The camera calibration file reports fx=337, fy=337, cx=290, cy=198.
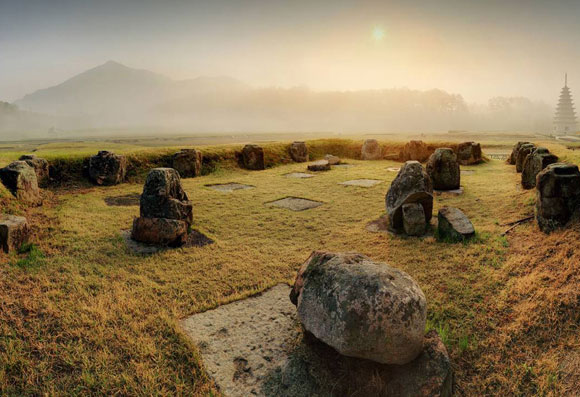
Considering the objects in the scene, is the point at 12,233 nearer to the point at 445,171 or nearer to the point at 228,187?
the point at 228,187

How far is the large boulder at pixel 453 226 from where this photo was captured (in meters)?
7.20

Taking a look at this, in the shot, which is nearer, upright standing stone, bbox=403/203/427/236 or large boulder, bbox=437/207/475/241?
large boulder, bbox=437/207/475/241

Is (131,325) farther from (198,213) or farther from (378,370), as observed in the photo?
(198,213)

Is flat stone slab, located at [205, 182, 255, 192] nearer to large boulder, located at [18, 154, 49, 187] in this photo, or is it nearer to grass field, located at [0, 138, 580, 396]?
grass field, located at [0, 138, 580, 396]

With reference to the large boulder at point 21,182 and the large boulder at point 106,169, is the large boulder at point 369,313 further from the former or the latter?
the large boulder at point 106,169

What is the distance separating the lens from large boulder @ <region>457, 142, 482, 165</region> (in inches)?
835

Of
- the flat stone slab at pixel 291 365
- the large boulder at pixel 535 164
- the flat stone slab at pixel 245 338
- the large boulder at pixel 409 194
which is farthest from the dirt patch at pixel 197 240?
the large boulder at pixel 535 164

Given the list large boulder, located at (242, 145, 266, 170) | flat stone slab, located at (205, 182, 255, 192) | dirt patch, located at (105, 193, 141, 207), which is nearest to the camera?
dirt patch, located at (105, 193, 141, 207)

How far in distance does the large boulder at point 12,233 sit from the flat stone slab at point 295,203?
21.8ft

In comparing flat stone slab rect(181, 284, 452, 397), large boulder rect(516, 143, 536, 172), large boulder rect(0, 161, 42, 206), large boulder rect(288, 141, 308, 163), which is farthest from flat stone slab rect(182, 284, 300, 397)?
large boulder rect(288, 141, 308, 163)

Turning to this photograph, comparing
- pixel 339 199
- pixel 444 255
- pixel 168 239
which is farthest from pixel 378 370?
pixel 339 199

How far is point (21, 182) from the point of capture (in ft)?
34.4

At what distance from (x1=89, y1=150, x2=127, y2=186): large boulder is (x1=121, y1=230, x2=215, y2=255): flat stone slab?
7875 mm

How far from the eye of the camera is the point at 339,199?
12344mm
